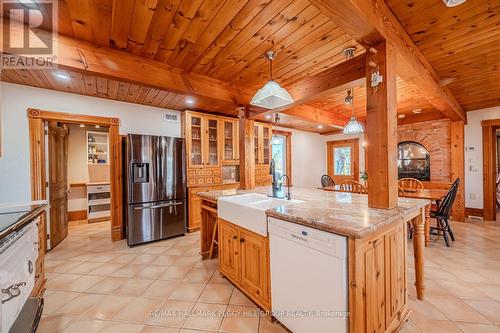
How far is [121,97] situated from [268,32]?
8.88 ft

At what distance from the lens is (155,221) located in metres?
3.46

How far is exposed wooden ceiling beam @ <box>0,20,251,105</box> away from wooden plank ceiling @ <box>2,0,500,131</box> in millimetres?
79

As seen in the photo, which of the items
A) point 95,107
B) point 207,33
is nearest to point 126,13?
point 207,33

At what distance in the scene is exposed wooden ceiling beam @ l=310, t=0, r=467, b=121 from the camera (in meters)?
1.29

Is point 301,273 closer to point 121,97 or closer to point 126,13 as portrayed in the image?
point 126,13

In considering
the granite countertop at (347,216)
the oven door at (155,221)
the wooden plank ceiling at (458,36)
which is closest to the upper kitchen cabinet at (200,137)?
the oven door at (155,221)

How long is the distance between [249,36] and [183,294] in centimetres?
254

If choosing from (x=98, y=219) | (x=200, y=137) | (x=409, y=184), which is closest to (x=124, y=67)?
(x=200, y=137)

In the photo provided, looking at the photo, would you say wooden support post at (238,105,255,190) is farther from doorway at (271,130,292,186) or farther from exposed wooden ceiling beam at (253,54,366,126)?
doorway at (271,130,292,186)

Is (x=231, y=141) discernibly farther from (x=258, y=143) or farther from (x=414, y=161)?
(x=414, y=161)

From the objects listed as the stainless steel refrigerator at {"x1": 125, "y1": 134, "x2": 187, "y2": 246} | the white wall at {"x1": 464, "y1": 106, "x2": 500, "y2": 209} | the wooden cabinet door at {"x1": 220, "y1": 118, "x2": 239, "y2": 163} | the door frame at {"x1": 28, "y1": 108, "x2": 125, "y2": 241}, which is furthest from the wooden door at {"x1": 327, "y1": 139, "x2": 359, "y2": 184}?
the door frame at {"x1": 28, "y1": 108, "x2": 125, "y2": 241}

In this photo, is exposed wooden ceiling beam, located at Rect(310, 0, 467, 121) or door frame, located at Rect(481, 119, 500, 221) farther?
door frame, located at Rect(481, 119, 500, 221)

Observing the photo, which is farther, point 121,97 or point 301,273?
point 121,97

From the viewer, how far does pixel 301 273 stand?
1405 mm
